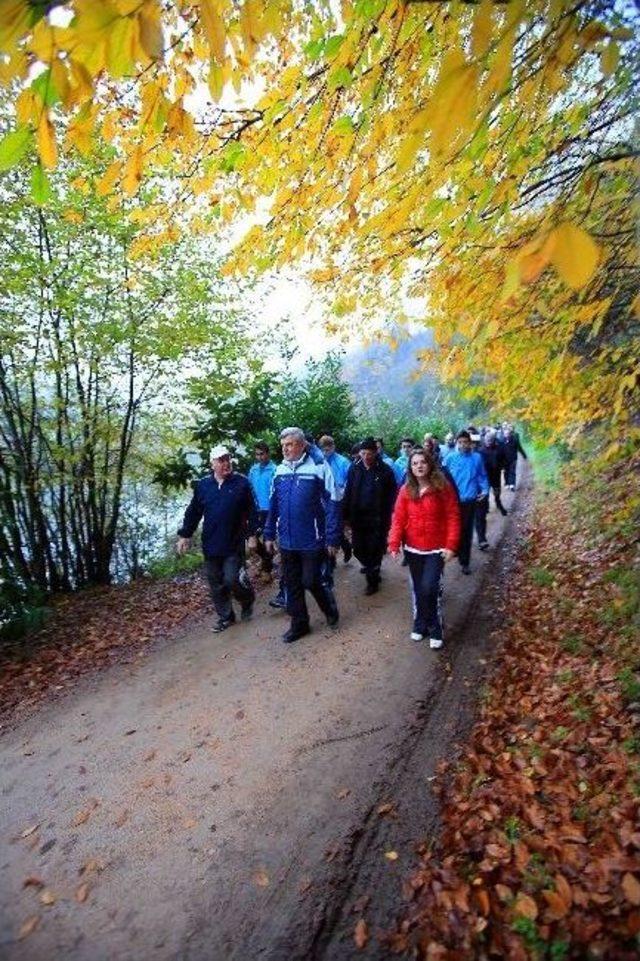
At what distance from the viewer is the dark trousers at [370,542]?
7242 millimetres

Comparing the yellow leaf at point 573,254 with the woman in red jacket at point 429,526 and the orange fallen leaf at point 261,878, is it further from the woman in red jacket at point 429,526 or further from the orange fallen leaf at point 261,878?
the woman in red jacket at point 429,526

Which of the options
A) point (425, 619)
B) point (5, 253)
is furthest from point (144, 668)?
point (5, 253)

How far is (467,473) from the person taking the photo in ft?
27.2

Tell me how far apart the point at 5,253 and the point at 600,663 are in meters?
9.68

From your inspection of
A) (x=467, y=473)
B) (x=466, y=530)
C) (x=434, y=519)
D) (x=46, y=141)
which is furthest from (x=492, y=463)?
(x=46, y=141)

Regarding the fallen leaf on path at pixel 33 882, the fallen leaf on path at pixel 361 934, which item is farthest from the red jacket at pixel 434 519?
the fallen leaf on path at pixel 33 882

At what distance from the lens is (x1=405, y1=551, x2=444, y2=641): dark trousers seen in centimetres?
527

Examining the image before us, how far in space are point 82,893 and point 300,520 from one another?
3611 millimetres

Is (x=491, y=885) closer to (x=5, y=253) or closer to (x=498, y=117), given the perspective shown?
(x=498, y=117)

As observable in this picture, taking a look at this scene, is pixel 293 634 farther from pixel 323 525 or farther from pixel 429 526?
pixel 429 526

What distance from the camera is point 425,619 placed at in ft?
17.9

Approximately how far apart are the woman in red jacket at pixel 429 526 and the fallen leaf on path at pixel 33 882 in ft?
12.3

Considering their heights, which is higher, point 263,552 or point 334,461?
point 334,461

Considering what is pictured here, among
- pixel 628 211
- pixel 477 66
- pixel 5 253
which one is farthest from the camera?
pixel 5 253
